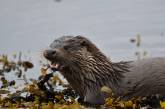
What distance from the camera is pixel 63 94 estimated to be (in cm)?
804

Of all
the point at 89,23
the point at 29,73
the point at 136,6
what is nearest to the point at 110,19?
the point at 89,23

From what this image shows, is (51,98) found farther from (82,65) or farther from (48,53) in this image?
(48,53)

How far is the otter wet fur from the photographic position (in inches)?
293

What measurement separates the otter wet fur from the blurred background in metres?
2.72

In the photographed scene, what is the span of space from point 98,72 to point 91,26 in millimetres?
7214

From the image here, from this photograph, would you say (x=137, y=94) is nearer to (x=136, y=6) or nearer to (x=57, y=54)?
(x=57, y=54)

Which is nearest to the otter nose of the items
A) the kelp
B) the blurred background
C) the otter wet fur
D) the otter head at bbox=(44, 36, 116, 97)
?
the otter wet fur

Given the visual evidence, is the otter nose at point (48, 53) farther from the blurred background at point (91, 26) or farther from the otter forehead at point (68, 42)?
the blurred background at point (91, 26)

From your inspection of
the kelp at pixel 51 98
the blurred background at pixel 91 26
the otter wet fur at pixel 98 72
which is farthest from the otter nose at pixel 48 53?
the blurred background at pixel 91 26

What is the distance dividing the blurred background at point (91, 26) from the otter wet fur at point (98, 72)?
272 cm

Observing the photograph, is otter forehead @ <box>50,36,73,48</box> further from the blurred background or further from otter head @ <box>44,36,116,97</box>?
the blurred background

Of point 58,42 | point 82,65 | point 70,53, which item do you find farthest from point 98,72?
point 58,42

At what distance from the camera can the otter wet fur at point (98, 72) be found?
24.4ft

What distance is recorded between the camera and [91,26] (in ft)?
48.9
